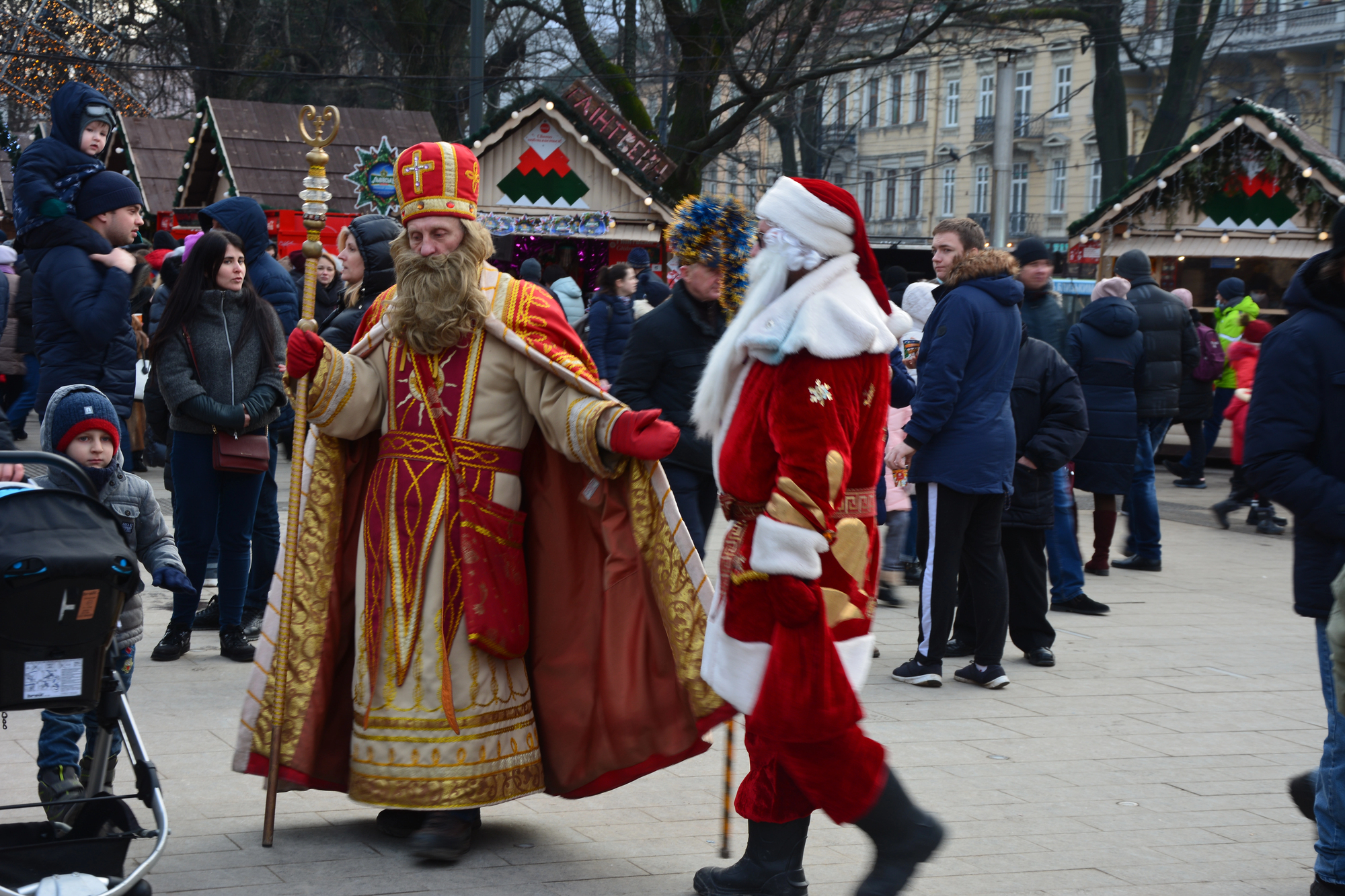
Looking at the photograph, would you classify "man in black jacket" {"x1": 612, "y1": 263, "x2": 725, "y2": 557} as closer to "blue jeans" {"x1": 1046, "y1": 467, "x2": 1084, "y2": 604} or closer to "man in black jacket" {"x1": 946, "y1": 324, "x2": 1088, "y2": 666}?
"man in black jacket" {"x1": 946, "y1": 324, "x2": 1088, "y2": 666}

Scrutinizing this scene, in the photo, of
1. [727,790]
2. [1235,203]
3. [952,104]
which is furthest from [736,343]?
[952,104]

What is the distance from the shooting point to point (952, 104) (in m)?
53.7

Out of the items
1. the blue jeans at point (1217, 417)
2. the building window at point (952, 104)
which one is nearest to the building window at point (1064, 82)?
the building window at point (952, 104)

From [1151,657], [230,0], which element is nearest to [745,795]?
[1151,657]

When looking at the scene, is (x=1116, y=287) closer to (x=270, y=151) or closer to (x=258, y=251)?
(x=258, y=251)

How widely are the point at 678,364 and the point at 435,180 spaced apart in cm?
173

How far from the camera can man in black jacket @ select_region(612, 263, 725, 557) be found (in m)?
5.62

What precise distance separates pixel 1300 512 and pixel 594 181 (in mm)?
15773

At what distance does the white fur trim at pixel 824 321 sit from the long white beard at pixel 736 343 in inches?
1.8

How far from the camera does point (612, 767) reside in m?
4.09

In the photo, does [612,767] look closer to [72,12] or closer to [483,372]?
[483,372]

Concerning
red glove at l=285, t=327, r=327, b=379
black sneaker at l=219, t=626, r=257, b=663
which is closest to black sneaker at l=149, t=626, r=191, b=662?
black sneaker at l=219, t=626, r=257, b=663

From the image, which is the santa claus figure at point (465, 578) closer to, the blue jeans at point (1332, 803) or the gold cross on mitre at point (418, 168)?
the gold cross on mitre at point (418, 168)

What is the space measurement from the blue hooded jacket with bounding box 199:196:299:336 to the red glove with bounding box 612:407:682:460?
10.1 feet
